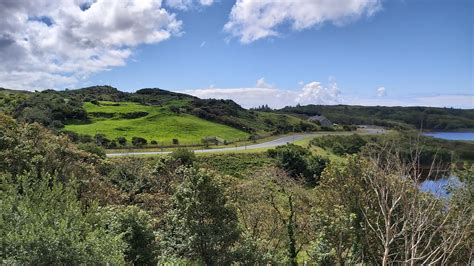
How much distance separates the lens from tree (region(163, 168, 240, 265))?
616 inches

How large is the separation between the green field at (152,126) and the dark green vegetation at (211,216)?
41.6 meters

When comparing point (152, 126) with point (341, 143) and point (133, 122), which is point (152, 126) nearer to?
point (133, 122)

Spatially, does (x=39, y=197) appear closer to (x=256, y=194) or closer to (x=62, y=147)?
(x=62, y=147)

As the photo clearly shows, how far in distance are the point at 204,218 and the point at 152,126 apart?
73.5 m

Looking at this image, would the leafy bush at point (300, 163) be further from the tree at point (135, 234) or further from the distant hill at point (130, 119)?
the tree at point (135, 234)

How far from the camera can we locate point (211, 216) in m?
16.1

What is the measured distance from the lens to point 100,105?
10688 centimetres

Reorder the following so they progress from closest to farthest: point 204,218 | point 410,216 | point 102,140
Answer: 1. point 410,216
2. point 204,218
3. point 102,140

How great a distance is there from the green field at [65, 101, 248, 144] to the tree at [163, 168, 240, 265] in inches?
2312

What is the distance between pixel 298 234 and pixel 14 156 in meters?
19.3

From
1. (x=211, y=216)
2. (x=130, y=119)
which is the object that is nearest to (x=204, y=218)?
(x=211, y=216)

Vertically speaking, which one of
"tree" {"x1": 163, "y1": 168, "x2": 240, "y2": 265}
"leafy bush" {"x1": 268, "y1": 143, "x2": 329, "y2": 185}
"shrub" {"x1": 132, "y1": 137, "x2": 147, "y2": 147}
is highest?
"tree" {"x1": 163, "y1": 168, "x2": 240, "y2": 265}

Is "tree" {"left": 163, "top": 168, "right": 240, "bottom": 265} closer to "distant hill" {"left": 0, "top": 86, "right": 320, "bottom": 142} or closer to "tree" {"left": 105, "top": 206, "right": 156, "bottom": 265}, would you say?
"tree" {"left": 105, "top": 206, "right": 156, "bottom": 265}

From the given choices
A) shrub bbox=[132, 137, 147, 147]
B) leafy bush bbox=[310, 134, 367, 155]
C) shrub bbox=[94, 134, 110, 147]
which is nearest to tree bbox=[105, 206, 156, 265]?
shrub bbox=[94, 134, 110, 147]
